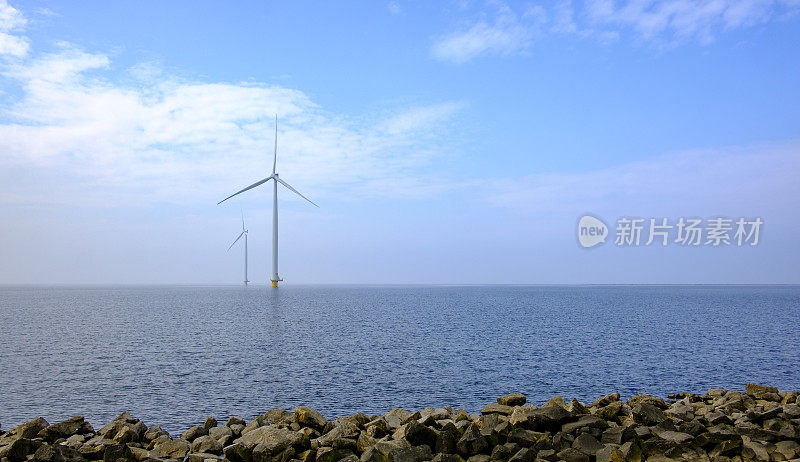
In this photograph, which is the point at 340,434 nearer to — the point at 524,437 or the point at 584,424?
the point at 524,437

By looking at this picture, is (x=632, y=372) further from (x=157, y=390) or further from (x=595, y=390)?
(x=157, y=390)

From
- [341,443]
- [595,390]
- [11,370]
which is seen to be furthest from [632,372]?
[11,370]

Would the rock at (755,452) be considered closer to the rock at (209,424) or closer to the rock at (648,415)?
the rock at (648,415)

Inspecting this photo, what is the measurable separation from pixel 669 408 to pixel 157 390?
2590cm

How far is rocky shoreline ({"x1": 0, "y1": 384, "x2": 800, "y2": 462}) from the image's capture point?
18.0 m

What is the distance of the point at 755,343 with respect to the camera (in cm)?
→ 5859

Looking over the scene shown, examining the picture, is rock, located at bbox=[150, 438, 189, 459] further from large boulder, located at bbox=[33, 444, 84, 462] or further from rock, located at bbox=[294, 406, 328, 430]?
rock, located at bbox=[294, 406, 328, 430]

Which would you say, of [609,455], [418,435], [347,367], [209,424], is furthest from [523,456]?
[347,367]

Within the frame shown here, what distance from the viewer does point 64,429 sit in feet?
71.2

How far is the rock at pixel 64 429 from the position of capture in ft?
70.1

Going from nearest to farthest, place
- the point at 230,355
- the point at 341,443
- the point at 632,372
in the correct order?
the point at 341,443 → the point at 632,372 → the point at 230,355

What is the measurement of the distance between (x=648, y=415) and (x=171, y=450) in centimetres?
1597

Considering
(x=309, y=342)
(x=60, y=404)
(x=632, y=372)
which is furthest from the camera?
(x=309, y=342)

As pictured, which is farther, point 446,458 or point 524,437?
point 524,437
